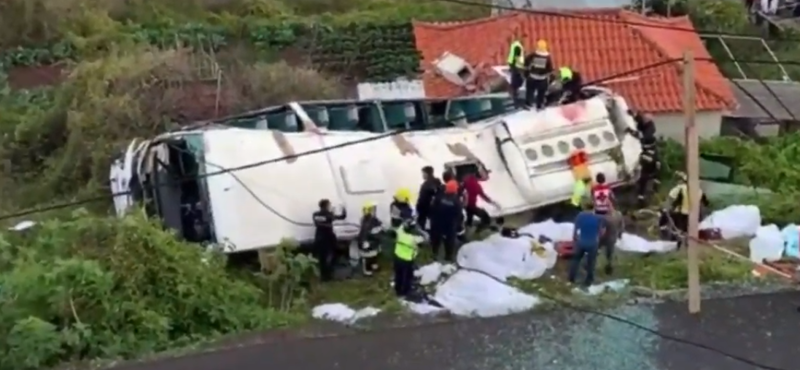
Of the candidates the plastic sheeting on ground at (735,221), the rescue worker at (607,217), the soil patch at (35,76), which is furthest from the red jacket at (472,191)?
the soil patch at (35,76)

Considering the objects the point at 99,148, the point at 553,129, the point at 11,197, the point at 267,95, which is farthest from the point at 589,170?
the point at 11,197

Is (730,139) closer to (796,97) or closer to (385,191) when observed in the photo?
(796,97)

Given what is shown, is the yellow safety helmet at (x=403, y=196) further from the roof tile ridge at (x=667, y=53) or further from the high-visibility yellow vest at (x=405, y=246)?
the roof tile ridge at (x=667, y=53)

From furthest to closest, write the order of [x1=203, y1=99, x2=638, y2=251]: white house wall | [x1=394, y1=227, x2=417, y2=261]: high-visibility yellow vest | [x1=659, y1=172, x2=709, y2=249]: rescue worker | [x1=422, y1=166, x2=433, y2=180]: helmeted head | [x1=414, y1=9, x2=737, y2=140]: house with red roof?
1. [x1=414, y1=9, x2=737, y2=140]: house with red roof
2. [x1=659, y1=172, x2=709, y2=249]: rescue worker
3. [x1=422, y1=166, x2=433, y2=180]: helmeted head
4. [x1=203, y1=99, x2=638, y2=251]: white house wall
5. [x1=394, y1=227, x2=417, y2=261]: high-visibility yellow vest

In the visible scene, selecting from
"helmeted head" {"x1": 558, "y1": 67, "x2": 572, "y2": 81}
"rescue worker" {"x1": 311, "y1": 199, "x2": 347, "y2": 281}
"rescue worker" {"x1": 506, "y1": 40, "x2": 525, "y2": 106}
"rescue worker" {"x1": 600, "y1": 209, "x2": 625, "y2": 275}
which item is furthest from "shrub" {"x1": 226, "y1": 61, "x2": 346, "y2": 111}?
"rescue worker" {"x1": 600, "y1": 209, "x2": 625, "y2": 275}

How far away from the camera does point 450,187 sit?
603 inches

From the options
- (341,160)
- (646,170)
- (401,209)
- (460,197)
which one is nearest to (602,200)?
(460,197)

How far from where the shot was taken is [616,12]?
72.6ft

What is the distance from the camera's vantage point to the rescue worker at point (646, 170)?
Result: 17594 mm

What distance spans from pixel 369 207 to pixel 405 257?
1014 millimetres

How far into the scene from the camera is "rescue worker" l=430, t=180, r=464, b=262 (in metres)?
15.2

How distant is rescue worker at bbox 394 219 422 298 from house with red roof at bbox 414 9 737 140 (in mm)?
5865

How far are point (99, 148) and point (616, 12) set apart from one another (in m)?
9.01

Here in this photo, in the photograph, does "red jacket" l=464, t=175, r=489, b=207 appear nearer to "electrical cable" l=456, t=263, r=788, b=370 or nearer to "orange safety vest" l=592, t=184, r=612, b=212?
"electrical cable" l=456, t=263, r=788, b=370
